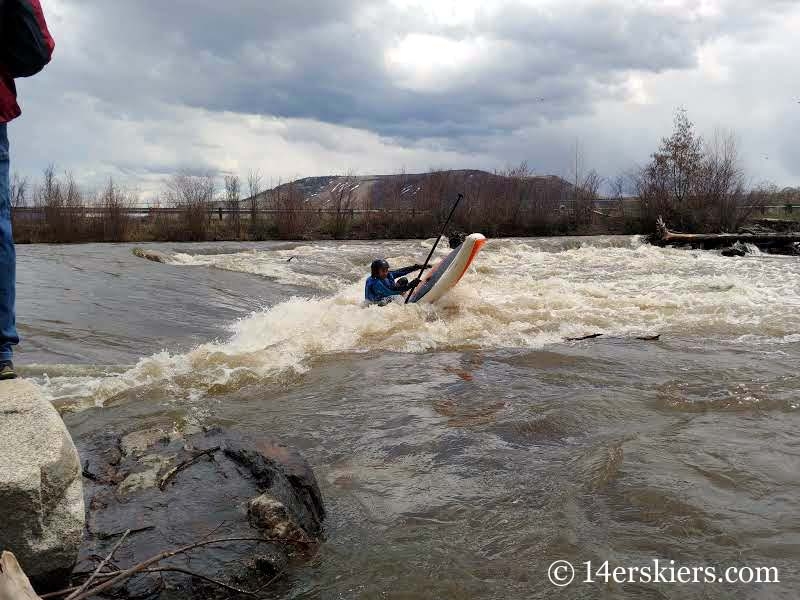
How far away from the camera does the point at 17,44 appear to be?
8.51 ft

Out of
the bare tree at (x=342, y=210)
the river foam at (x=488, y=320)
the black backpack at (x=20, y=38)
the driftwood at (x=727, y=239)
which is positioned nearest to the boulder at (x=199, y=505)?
the black backpack at (x=20, y=38)

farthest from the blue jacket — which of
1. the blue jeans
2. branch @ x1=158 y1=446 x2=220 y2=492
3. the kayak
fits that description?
the blue jeans

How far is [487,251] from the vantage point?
2306cm

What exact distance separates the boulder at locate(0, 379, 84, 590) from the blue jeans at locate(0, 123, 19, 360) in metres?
0.54

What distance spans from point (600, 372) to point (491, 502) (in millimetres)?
3265

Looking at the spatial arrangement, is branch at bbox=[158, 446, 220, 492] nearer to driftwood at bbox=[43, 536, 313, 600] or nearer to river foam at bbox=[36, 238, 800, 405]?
driftwood at bbox=[43, 536, 313, 600]

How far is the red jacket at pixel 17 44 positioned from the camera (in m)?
2.56

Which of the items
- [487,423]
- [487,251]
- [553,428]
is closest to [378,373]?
[487,423]

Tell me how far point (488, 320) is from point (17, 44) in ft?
25.1

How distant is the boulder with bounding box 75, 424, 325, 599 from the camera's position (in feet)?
8.14

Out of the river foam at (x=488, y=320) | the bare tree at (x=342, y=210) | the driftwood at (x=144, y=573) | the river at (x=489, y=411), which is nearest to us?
the driftwood at (x=144, y=573)

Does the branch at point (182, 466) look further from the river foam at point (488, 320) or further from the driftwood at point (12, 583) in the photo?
the river foam at point (488, 320)

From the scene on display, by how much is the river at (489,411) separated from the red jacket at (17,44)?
245cm

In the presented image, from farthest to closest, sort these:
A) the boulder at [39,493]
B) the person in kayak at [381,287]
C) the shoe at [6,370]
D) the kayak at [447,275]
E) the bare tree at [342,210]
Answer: the bare tree at [342,210] → the person in kayak at [381,287] → the kayak at [447,275] → the shoe at [6,370] → the boulder at [39,493]
